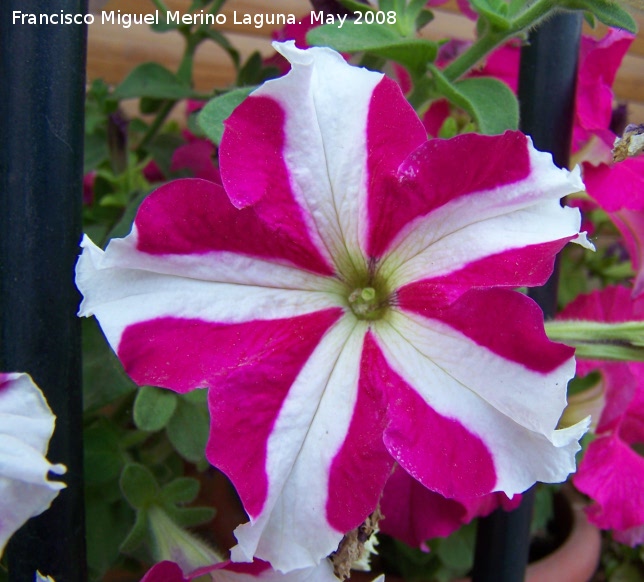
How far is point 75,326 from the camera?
337 millimetres

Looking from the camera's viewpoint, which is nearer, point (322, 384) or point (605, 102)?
point (322, 384)

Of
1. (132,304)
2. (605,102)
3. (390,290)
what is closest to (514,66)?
(605,102)

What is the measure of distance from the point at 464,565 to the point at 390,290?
0.48m

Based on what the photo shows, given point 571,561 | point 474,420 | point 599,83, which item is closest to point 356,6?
point 599,83

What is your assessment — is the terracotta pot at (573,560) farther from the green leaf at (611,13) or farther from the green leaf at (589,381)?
the green leaf at (611,13)

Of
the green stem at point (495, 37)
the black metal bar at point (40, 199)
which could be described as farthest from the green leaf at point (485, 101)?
the black metal bar at point (40, 199)

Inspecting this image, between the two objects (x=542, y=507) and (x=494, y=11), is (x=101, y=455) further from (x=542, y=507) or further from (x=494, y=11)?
(x=542, y=507)

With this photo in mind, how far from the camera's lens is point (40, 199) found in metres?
0.32

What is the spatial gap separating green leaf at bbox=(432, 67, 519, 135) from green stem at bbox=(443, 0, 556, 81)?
0.01 meters

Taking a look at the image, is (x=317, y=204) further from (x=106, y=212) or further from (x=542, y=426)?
(x=106, y=212)

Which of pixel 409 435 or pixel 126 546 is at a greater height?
pixel 409 435

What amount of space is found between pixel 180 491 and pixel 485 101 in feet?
1.15

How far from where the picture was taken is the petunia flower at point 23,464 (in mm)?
253

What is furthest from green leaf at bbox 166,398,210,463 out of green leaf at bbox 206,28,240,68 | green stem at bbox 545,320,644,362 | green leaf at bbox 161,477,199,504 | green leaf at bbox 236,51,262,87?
green leaf at bbox 206,28,240,68
